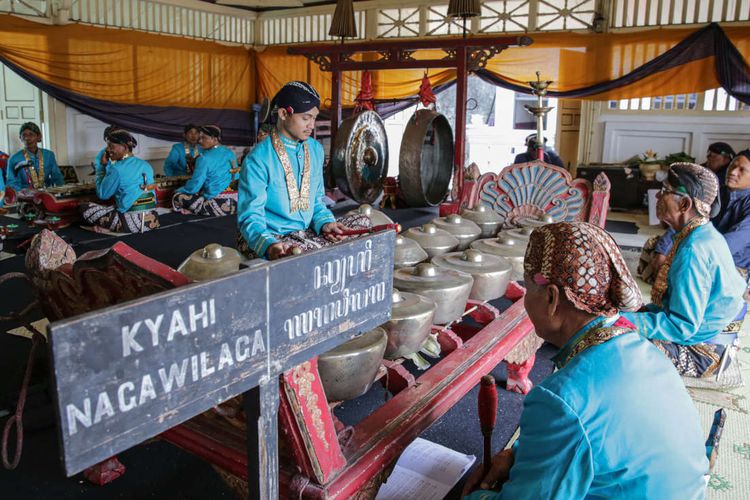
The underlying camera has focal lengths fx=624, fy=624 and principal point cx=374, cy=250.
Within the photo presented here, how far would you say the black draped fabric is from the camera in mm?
5793

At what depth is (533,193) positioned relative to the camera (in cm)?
338

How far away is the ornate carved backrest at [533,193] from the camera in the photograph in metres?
3.30

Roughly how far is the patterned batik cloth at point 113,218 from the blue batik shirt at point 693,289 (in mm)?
4278

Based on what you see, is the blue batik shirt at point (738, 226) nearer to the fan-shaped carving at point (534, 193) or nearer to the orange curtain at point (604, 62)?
the fan-shaped carving at point (534, 193)

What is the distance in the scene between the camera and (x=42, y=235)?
4.74 ft

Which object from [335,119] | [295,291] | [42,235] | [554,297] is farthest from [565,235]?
[335,119]

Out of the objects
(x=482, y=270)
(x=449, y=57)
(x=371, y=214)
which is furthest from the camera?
(x=449, y=57)

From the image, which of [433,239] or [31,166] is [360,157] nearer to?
[433,239]

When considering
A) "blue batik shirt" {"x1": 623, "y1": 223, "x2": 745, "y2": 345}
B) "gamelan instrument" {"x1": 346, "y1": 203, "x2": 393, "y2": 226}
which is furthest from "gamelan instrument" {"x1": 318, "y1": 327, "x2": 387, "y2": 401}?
"gamelan instrument" {"x1": 346, "y1": 203, "x2": 393, "y2": 226}

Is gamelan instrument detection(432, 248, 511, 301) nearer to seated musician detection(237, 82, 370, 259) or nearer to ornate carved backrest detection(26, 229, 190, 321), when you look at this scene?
seated musician detection(237, 82, 370, 259)

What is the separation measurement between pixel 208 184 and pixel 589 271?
532 centimetres

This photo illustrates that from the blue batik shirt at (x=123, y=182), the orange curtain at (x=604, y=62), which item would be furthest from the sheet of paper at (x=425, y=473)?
the orange curtain at (x=604, y=62)

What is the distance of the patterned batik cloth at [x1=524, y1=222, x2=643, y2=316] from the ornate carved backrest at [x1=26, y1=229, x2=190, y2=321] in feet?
2.05

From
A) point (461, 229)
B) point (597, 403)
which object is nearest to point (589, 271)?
point (597, 403)
